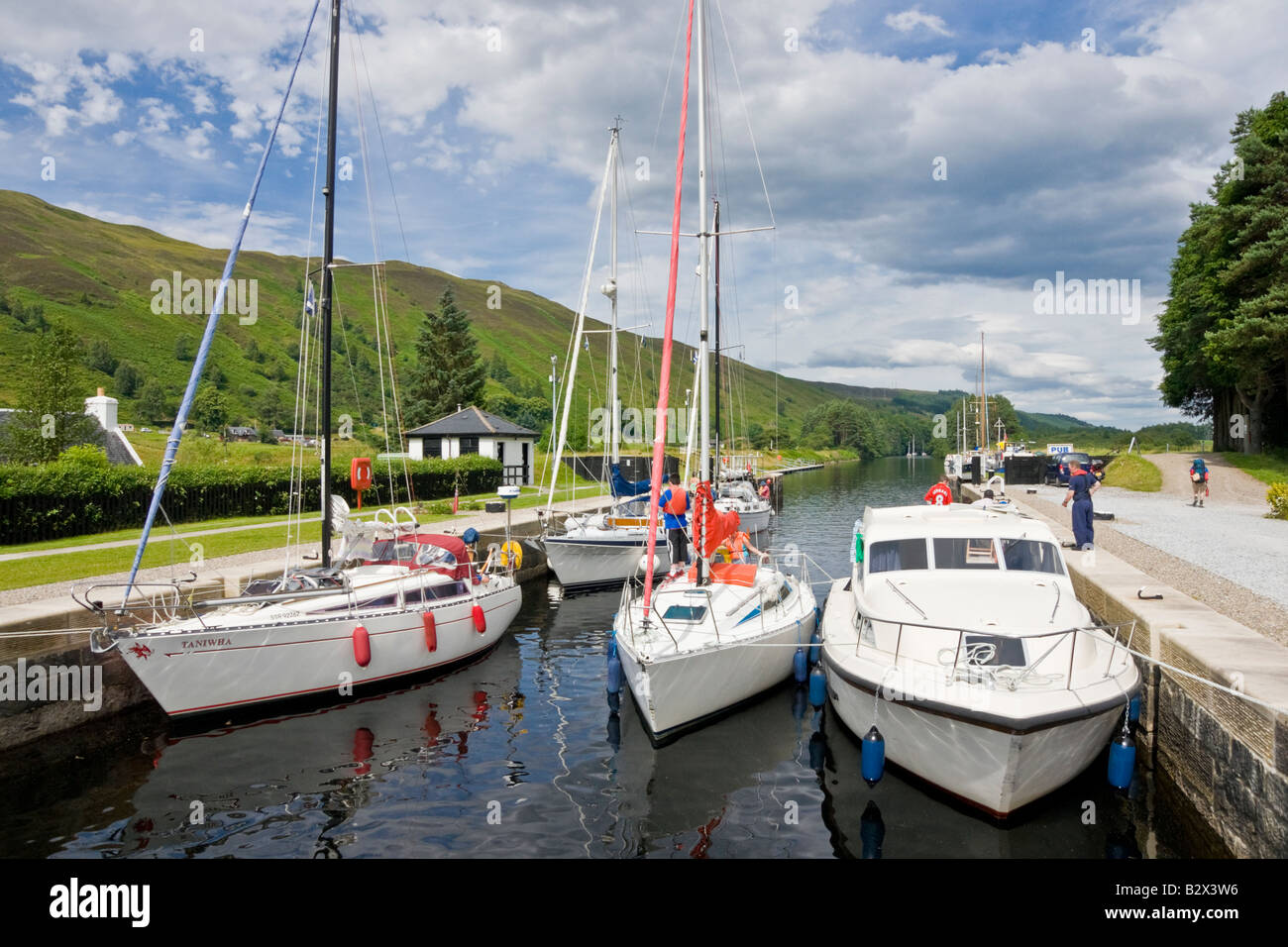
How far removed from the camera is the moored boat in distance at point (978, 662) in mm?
7988

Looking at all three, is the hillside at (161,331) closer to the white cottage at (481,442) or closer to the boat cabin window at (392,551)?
the white cottage at (481,442)

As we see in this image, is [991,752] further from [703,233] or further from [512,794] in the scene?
[703,233]

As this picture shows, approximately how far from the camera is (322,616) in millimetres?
12281

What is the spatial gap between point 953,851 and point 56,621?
39.7 feet

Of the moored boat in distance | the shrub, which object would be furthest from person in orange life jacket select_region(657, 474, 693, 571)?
the shrub

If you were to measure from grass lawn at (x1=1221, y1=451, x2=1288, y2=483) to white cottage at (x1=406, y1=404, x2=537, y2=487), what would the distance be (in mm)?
38750

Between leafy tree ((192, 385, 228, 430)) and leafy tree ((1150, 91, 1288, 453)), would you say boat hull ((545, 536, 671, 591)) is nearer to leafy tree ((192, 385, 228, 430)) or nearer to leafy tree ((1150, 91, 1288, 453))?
leafy tree ((1150, 91, 1288, 453))

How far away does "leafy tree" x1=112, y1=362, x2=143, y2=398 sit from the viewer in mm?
94438

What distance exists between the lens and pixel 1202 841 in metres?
7.85

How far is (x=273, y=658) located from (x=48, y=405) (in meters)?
27.6

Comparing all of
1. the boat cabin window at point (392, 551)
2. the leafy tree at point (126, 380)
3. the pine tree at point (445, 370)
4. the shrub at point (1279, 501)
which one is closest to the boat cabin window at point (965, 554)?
the boat cabin window at point (392, 551)

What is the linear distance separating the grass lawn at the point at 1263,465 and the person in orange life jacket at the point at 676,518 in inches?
1328
